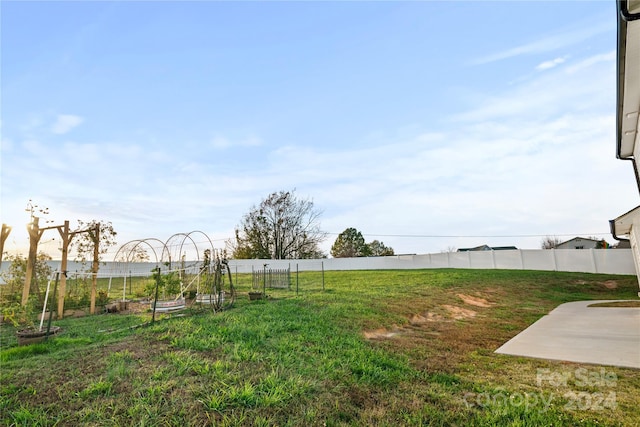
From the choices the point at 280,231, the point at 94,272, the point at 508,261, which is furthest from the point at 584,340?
the point at 280,231

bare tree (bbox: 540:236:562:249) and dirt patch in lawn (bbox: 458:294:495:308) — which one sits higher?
bare tree (bbox: 540:236:562:249)

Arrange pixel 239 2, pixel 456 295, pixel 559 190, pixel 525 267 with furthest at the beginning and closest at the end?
pixel 525 267 < pixel 559 190 < pixel 456 295 < pixel 239 2

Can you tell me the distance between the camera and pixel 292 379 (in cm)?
310

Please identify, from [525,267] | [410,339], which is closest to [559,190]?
[525,267]

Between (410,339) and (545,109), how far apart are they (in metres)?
7.14

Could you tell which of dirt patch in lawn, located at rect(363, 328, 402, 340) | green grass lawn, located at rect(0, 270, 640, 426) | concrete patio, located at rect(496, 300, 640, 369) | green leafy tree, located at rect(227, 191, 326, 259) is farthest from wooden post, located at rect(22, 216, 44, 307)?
green leafy tree, located at rect(227, 191, 326, 259)

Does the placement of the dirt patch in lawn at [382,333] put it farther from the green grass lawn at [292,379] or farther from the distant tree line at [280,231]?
the distant tree line at [280,231]

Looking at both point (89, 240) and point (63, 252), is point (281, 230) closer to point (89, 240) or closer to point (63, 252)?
point (89, 240)

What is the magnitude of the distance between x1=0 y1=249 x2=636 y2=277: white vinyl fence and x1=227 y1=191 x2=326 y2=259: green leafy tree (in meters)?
3.70

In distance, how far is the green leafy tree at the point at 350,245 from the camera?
39125 mm

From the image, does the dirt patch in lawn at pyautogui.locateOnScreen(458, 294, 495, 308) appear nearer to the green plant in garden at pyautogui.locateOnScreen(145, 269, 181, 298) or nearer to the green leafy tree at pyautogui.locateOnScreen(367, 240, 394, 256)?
the green plant in garden at pyautogui.locateOnScreen(145, 269, 181, 298)

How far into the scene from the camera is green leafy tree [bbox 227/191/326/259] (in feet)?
99.3

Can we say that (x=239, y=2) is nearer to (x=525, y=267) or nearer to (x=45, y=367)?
(x=45, y=367)

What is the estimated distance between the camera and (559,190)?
43.6 feet
